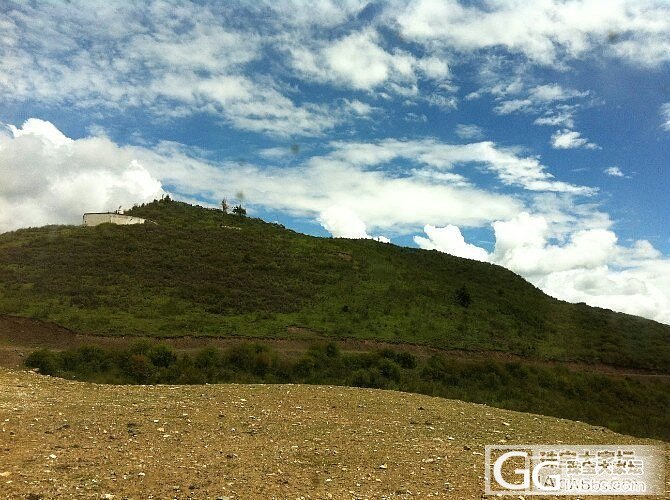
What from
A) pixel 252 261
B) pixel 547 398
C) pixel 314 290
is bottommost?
pixel 547 398

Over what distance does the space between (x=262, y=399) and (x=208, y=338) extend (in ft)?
65.2

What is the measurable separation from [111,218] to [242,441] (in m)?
68.1

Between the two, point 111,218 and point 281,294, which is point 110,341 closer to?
point 281,294

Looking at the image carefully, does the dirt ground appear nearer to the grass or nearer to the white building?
the grass

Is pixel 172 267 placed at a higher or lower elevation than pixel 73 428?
higher

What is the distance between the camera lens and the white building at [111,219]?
68.8 m

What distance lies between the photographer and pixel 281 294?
1818 inches

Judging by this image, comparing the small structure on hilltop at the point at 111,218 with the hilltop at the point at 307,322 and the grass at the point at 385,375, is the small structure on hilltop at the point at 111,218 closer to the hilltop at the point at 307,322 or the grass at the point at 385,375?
the hilltop at the point at 307,322

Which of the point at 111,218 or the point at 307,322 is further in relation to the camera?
the point at 111,218

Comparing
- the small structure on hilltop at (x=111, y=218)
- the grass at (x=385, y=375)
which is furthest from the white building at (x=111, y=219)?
the grass at (x=385, y=375)

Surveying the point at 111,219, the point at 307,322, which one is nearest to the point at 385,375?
the point at 307,322

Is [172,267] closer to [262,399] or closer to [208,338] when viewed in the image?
[208,338]

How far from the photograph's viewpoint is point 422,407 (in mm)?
14969

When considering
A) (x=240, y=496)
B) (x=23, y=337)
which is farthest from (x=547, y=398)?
(x=23, y=337)
